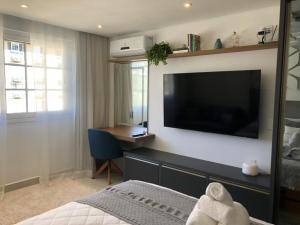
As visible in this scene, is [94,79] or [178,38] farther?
[94,79]

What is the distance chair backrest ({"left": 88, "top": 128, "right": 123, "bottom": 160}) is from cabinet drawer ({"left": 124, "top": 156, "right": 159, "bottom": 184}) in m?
0.22

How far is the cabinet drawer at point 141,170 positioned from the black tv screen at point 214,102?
599 mm

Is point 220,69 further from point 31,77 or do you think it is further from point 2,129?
point 2,129

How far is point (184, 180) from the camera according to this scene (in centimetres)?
287

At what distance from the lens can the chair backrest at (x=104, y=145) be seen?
3523 millimetres

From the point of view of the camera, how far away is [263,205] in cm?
232

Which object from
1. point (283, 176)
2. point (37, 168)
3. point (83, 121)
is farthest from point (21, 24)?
point (283, 176)

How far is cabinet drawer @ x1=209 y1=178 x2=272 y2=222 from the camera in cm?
229

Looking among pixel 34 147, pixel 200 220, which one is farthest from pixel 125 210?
pixel 34 147

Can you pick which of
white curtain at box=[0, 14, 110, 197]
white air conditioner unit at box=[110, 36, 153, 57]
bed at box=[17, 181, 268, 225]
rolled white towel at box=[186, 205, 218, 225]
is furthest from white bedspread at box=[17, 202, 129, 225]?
white air conditioner unit at box=[110, 36, 153, 57]

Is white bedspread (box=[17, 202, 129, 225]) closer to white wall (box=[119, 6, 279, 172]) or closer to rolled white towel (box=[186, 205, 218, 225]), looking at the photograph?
rolled white towel (box=[186, 205, 218, 225])

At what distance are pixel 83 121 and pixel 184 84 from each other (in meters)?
1.75

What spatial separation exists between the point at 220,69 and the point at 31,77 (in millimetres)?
2476

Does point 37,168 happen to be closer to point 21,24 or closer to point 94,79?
point 94,79
